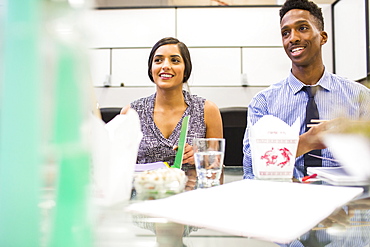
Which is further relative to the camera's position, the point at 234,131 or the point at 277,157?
the point at 234,131

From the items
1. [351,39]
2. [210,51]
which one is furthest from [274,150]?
[351,39]

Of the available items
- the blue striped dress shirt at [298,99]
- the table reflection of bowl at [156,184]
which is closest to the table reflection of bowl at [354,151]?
the table reflection of bowl at [156,184]

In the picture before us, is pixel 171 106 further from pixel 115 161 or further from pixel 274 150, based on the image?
pixel 115 161

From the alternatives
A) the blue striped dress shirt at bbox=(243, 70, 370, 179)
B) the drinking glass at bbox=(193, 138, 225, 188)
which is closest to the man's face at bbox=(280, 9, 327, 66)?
the blue striped dress shirt at bbox=(243, 70, 370, 179)

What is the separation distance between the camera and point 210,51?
3.46 meters

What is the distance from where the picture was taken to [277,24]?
3.47 metres

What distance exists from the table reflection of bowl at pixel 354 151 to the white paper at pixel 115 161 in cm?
45

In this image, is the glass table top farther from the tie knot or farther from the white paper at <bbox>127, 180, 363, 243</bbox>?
the tie knot

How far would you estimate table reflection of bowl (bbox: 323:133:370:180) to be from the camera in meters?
0.66

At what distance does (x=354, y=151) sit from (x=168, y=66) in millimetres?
1177

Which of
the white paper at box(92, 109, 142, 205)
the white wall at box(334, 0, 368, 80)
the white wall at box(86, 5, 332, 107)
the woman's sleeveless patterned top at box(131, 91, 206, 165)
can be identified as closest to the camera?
the white paper at box(92, 109, 142, 205)

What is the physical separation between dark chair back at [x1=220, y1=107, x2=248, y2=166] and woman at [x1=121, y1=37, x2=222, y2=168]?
24 cm

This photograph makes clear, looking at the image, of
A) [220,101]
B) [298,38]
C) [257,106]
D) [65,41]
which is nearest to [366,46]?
[220,101]

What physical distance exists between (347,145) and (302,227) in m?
0.40
